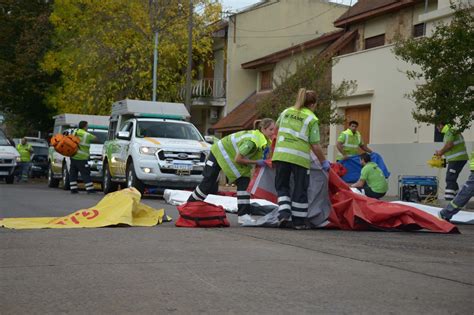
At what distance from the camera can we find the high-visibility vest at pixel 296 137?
1087 cm

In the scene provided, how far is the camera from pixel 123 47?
1430 inches

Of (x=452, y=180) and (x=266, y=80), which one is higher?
(x=266, y=80)

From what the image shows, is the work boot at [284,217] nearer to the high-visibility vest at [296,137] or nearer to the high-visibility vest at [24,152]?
the high-visibility vest at [296,137]

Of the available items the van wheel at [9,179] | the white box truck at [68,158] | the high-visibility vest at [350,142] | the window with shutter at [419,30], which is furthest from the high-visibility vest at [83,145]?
the window with shutter at [419,30]

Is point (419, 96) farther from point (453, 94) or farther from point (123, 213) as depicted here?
point (123, 213)

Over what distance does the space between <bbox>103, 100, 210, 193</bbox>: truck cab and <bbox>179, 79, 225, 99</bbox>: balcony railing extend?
1882cm

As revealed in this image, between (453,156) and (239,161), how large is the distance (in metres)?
6.29

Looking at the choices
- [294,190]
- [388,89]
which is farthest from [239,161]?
[388,89]

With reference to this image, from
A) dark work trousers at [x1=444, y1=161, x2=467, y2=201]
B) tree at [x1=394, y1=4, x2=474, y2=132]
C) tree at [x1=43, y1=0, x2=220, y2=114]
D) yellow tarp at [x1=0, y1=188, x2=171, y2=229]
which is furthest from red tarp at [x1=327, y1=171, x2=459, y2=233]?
tree at [x1=43, y1=0, x2=220, y2=114]

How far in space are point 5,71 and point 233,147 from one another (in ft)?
104

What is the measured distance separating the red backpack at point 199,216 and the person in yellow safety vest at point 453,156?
21.7 feet

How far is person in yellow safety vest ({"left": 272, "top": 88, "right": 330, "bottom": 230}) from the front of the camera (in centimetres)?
1088

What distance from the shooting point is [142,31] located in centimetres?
3544

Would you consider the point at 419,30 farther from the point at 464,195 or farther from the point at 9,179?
the point at 464,195
